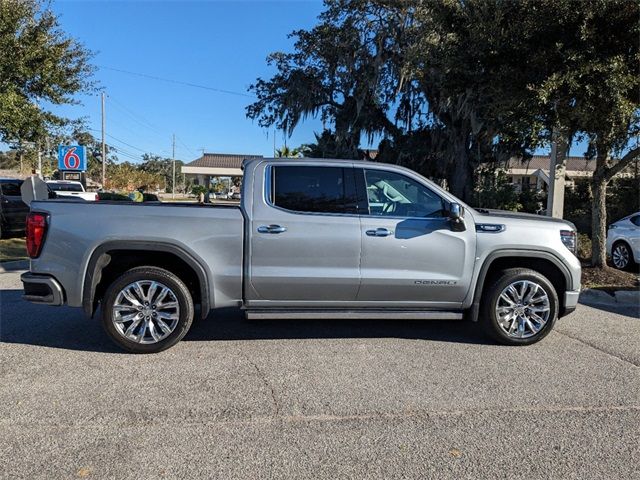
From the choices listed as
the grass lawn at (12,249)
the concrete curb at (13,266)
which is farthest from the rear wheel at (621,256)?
the grass lawn at (12,249)

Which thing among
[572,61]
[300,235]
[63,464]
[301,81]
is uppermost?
[301,81]

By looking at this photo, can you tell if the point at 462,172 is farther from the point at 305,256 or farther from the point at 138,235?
the point at 138,235

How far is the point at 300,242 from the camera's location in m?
5.04

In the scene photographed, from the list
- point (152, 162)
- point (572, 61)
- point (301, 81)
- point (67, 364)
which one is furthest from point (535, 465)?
point (152, 162)

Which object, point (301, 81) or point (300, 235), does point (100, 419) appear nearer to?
point (300, 235)

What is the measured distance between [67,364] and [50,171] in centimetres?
5915

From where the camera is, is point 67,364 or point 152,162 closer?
point 67,364

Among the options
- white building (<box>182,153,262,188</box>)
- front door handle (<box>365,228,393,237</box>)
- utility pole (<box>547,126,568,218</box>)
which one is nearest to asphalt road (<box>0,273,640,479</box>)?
front door handle (<box>365,228,393,237</box>)

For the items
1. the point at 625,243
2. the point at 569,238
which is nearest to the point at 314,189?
the point at 569,238

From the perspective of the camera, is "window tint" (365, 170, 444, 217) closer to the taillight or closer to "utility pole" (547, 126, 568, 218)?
the taillight

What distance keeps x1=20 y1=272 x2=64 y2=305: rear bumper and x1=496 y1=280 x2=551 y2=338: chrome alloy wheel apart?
4.38 meters

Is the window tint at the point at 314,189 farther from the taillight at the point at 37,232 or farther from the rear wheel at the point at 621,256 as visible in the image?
the rear wheel at the point at 621,256

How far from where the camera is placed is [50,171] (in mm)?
56406

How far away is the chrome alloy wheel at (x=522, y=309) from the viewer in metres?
5.41
